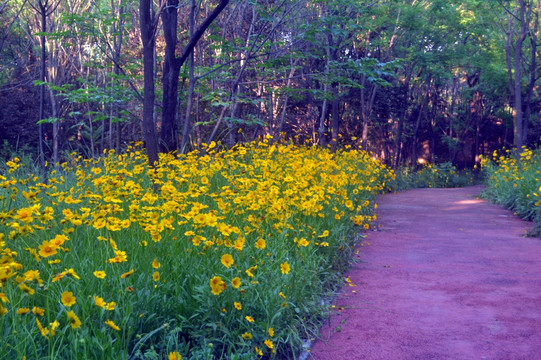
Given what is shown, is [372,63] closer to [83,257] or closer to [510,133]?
[83,257]

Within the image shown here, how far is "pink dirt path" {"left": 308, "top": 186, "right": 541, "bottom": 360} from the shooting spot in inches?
122

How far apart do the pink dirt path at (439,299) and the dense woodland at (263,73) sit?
2713 millimetres

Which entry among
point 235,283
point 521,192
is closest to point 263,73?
point 521,192

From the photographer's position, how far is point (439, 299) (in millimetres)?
3982

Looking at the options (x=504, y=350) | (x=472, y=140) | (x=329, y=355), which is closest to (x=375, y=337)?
(x=329, y=355)

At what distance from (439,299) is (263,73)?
239 inches

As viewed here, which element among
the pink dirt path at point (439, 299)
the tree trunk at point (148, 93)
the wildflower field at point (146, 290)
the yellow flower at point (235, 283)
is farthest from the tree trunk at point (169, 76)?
the yellow flower at point (235, 283)

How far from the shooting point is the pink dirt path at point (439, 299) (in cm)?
309

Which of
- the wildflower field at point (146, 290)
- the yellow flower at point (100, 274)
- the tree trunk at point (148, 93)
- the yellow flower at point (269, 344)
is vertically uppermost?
the tree trunk at point (148, 93)

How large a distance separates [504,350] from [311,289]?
4.25 feet

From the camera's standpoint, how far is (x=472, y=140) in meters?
25.3

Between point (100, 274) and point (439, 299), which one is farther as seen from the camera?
point (439, 299)

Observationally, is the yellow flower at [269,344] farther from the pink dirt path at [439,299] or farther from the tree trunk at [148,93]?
the tree trunk at [148,93]

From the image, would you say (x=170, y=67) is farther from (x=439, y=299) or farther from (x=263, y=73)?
(x=439, y=299)
